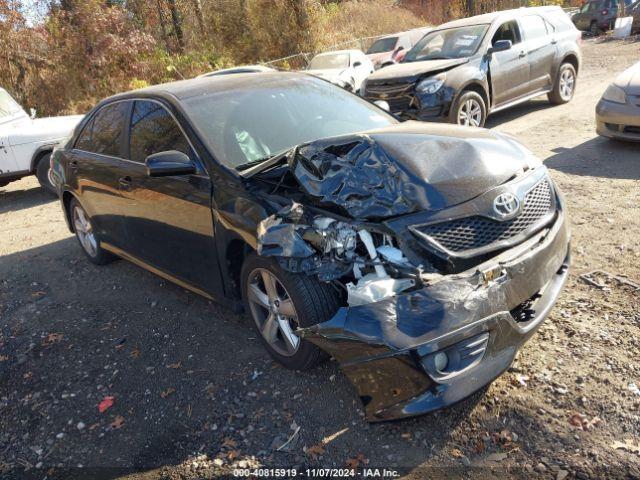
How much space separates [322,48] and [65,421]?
1990cm

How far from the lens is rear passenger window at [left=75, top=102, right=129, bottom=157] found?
477cm

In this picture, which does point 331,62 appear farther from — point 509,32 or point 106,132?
point 106,132

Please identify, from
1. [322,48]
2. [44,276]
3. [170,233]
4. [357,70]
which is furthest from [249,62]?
[170,233]

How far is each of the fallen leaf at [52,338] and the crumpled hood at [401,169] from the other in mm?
2530

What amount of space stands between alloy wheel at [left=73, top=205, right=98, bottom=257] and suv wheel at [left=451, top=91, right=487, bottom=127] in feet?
17.9

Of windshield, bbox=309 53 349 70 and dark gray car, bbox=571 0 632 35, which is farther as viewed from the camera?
dark gray car, bbox=571 0 632 35

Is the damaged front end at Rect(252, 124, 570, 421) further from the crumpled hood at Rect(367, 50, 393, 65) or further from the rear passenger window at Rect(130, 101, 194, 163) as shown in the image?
the crumpled hood at Rect(367, 50, 393, 65)

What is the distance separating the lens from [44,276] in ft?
19.1

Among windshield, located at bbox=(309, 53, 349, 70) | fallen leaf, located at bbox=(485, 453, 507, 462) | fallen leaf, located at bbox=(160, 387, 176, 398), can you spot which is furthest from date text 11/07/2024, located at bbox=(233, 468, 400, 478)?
windshield, located at bbox=(309, 53, 349, 70)

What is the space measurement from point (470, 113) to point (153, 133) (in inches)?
232

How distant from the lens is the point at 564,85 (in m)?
10.4

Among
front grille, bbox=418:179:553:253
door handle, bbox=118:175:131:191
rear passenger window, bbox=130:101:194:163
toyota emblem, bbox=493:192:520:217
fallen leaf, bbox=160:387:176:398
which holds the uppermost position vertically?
rear passenger window, bbox=130:101:194:163

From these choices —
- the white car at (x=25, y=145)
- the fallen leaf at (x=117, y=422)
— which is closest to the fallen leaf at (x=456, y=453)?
the fallen leaf at (x=117, y=422)

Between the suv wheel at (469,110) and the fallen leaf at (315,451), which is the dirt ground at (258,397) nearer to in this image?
the fallen leaf at (315,451)
